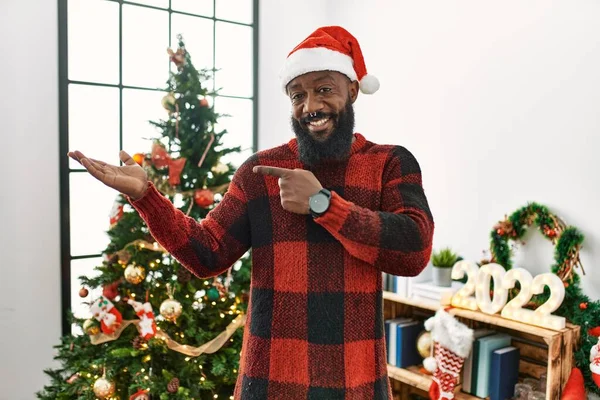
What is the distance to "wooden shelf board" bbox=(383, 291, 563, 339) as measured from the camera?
6.06 feet

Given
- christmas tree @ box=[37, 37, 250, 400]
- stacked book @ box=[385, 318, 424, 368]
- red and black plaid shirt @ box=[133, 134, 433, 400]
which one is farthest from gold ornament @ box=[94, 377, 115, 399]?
stacked book @ box=[385, 318, 424, 368]

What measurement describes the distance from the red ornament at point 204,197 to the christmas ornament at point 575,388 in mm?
1549

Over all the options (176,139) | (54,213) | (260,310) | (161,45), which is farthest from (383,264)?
(161,45)

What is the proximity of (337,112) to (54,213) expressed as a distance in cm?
197

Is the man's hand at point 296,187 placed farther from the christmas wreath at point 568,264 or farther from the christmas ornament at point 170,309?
the christmas wreath at point 568,264

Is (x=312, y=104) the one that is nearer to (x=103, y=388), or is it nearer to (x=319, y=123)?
(x=319, y=123)

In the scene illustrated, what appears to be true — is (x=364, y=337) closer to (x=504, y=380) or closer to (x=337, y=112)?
(x=337, y=112)

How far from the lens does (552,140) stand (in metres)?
2.07

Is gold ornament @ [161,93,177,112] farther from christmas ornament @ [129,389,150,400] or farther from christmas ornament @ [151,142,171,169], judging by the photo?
christmas ornament @ [129,389,150,400]

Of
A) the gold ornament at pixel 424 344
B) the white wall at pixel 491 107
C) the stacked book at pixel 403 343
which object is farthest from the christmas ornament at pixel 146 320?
the white wall at pixel 491 107

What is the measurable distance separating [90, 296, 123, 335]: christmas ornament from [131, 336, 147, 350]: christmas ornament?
0.32 ft

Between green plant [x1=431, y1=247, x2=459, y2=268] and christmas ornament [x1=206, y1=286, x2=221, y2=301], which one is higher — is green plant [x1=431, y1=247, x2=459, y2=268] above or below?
above

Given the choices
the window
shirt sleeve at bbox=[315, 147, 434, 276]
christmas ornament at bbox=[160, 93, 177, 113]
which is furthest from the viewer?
Answer: the window

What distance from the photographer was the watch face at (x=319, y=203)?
95 cm
